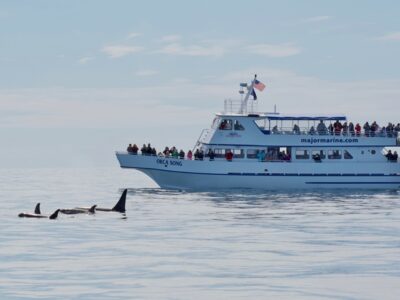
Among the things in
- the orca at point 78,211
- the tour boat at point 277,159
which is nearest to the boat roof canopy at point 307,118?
the tour boat at point 277,159

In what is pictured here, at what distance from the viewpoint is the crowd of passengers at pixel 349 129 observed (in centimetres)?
8262

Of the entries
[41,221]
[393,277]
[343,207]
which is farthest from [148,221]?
[393,277]

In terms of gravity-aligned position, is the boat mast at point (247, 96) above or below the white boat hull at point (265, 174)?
above

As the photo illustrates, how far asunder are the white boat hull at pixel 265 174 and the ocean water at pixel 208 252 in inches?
530

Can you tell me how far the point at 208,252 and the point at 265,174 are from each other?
40.6 meters

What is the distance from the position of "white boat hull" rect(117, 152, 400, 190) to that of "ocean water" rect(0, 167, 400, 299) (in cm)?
1347

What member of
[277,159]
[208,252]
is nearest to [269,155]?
[277,159]

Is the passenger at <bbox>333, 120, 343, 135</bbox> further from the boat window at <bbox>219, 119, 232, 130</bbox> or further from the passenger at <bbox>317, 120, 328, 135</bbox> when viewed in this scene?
the boat window at <bbox>219, 119, 232, 130</bbox>

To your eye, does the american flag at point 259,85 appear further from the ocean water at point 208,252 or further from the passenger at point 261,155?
the ocean water at point 208,252

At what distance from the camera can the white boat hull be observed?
264ft

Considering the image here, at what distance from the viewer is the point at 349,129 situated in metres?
82.9

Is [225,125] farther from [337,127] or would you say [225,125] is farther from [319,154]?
[337,127]

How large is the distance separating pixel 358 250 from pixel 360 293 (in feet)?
33.4

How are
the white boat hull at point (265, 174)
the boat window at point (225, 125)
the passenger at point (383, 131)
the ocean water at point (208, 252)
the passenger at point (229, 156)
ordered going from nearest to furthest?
1. the ocean water at point (208, 252)
2. the white boat hull at point (265, 174)
3. the passenger at point (229, 156)
4. the boat window at point (225, 125)
5. the passenger at point (383, 131)
